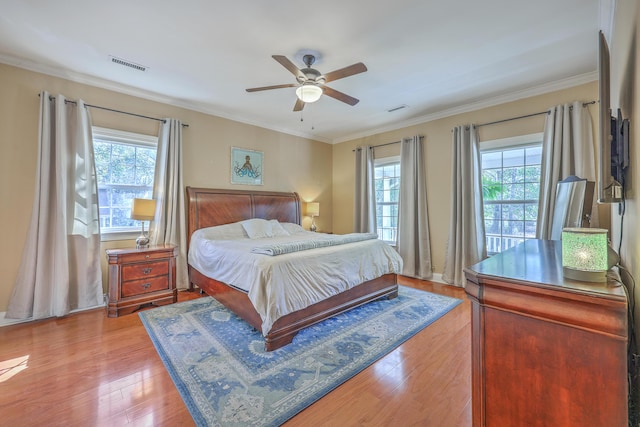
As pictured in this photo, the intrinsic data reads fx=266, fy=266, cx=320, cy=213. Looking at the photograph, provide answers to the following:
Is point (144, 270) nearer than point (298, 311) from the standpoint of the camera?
No

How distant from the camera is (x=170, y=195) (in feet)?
12.1

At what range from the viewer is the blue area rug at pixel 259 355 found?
1622 mm

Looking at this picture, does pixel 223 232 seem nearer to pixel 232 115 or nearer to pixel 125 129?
pixel 125 129

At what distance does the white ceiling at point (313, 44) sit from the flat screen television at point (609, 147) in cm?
121

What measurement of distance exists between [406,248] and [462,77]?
2672 millimetres

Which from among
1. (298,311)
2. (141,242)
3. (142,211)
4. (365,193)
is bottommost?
(298,311)

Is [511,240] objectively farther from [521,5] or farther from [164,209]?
[164,209]

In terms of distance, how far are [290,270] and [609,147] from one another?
2.08m

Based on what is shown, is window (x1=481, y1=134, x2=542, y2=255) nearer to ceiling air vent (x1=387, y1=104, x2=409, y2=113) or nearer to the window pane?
ceiling air vent (x1=387, y1=104, x2=409, y2=113)

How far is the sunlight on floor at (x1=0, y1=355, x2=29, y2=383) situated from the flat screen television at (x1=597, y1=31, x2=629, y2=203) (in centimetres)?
379

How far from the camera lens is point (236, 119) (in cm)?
451

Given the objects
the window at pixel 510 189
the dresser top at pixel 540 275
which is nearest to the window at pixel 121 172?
the dresser top at pixel 540 275

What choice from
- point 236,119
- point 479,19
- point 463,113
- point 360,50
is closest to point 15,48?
point 236,119

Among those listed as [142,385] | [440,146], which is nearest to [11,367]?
[142,385]
